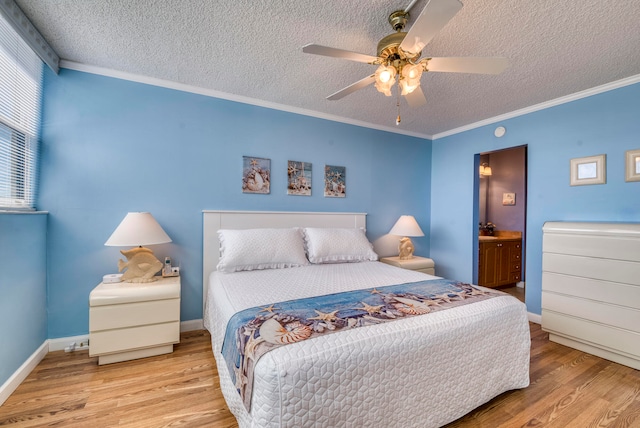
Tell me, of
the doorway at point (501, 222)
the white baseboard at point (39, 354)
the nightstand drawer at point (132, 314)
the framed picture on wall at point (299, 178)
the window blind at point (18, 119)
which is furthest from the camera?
the doorway at point (501, 222)

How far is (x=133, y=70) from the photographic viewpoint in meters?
2.35

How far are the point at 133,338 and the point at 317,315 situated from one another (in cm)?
164

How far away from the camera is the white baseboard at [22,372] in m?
1.60

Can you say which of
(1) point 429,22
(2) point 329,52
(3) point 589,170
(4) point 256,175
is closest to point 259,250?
(4) point 256,175

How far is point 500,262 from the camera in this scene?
4.11 meters

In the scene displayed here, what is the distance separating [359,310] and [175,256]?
2.00 metres

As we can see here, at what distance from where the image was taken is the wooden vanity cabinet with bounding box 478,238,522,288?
12.8ft

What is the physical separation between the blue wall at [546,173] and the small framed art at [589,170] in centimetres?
5

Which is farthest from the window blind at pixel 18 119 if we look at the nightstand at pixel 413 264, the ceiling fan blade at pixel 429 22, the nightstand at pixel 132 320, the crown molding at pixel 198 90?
the nightstand at pixel 413 264

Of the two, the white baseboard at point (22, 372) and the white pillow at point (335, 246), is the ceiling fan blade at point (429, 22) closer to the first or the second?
the white pillow at point (335, 246)

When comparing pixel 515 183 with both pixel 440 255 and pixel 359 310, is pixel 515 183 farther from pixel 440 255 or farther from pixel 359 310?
pixel 359 310

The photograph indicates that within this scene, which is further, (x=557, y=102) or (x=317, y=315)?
(x=557, y=102)

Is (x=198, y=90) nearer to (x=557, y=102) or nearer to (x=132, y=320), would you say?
(x=132, y=320)

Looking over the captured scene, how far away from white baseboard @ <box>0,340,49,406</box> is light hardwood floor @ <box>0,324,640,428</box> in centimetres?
4
